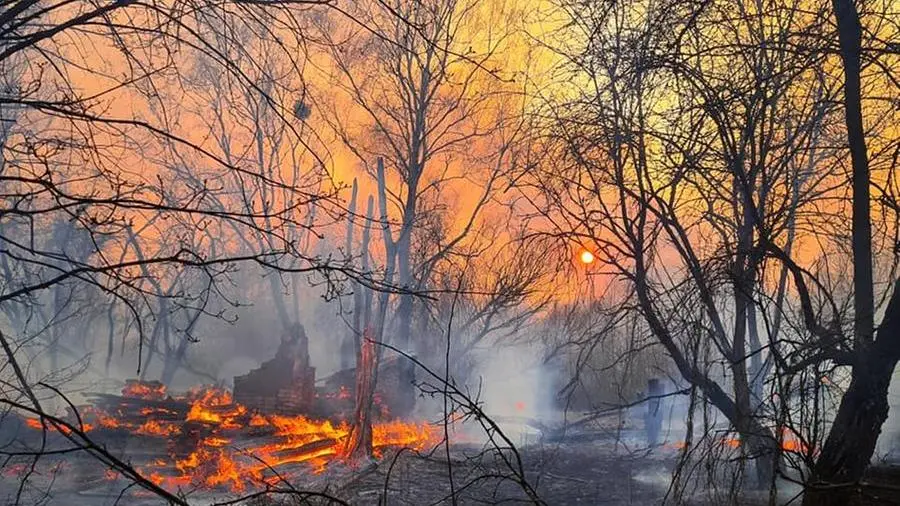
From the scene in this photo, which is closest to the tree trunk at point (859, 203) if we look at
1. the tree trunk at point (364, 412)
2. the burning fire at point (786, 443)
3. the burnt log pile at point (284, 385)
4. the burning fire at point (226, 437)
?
the burning fire at point (786, 443)

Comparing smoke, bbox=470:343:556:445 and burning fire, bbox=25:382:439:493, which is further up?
smoke, bbox=470:343:556:445

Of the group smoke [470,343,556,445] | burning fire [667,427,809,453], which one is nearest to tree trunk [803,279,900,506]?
burning fire [667,427,809,453]

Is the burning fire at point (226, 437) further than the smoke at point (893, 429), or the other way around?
the burning fire at point (226, 437)

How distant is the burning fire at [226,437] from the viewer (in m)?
14.6

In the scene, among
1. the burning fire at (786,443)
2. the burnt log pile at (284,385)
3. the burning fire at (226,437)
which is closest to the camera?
the burning fire at (786,443)

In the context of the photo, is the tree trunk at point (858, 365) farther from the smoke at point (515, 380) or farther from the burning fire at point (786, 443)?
the smoke at point (515, 380)

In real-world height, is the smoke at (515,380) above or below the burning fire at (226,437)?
above

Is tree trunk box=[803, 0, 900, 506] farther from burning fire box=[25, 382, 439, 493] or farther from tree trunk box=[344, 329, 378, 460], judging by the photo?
tree trunk box=[344, 329, 378, 460]

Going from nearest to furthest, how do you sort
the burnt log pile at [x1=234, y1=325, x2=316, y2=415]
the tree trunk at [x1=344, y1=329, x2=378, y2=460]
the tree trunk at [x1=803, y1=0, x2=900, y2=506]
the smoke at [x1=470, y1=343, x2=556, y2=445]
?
the tree trunk at [x1=803, y1=0, x2=900, y2=506]
the tree trunk at [x1=344, y1=329, x2=378, y2=460]
the burnt log pile at [x1=234, y1=325, x2=316, y2=415]
the smoke at [x1=470, y1=343, x2=556, y2=445]

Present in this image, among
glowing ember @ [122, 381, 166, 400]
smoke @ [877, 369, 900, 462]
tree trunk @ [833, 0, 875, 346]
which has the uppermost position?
tree trunk @ [833, 0, 875, 346]

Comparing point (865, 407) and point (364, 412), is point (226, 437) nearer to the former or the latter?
point (364, 412)

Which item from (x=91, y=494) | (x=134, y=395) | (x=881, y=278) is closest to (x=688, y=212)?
(x=881, y=278)

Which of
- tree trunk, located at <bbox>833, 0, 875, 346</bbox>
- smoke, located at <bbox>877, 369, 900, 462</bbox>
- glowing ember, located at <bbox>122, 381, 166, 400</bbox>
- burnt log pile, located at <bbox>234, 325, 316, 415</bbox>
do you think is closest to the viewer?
tree trunk, located at <bbox>833, 0, 875, 346</bbox>

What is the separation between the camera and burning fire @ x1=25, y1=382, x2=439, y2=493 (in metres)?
14.6
